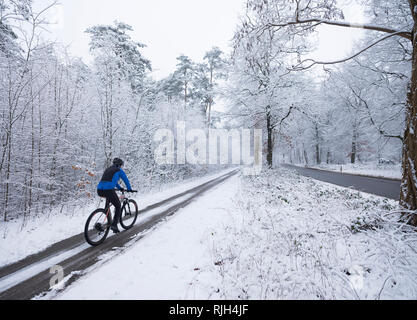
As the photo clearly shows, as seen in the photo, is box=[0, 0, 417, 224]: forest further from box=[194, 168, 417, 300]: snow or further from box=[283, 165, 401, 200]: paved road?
box=[283, 165, 401, 200]: paved road

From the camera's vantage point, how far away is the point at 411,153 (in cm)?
360

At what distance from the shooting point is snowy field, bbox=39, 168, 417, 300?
8.95 feet

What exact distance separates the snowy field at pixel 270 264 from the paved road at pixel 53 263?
0.34 m

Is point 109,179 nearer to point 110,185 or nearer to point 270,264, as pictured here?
point 110,185

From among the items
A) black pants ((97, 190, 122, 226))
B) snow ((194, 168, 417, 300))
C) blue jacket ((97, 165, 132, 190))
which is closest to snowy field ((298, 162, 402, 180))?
snow ((194, 168, 417, 300))

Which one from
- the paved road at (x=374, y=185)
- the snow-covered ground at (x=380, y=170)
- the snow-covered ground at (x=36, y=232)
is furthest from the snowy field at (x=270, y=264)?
the snow-covered ground at (x=380, y=170)

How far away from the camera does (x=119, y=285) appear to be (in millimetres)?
3023

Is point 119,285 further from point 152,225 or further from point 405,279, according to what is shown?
point 405,279

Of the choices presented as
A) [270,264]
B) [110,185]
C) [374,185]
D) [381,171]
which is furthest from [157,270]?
[381,171]

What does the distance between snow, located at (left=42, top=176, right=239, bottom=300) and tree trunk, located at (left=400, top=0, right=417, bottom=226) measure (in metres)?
4.08

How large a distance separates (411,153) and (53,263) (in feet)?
24.5
